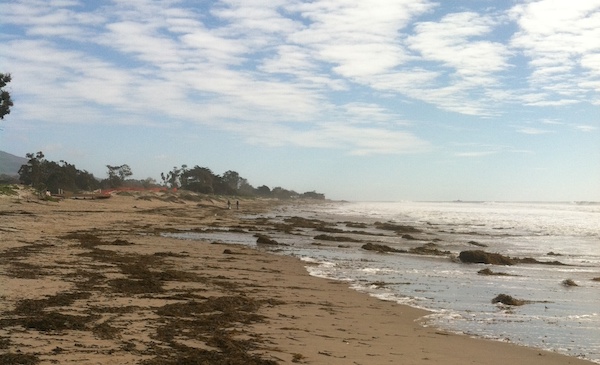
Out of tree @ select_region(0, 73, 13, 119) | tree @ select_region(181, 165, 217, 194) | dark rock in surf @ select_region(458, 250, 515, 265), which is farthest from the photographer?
tree @ select_region(181, 165, 217, 194)

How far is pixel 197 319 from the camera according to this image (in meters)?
8.39

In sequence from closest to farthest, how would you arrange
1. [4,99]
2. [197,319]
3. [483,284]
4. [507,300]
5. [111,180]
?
[197,319] < [507,300] < [483,284] < [4,99] < [111,180]

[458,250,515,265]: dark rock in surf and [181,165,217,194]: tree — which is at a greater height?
[181,165,217,194]: tree

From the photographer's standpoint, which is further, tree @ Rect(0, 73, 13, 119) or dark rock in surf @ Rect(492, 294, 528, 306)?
tree @ Rect(0, 73, 13, 119)

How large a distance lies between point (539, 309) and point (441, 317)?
101 inches

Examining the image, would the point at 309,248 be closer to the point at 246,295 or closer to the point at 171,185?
the point at 246,295

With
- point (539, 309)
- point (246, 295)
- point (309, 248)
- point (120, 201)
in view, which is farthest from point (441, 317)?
point (120, 201)

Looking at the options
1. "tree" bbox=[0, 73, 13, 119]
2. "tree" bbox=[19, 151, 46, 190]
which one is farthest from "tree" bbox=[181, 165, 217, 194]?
"tree" bbox=[0, 73, 13, 119]

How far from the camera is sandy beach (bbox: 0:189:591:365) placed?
655 cm

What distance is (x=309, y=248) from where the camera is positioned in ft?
77.3

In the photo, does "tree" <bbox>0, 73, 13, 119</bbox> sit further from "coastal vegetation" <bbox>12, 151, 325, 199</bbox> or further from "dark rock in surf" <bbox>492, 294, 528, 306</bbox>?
"dark rock in surf" <bbox>492, 294, 528, 306</bbox>

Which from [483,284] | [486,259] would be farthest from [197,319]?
[486,259]

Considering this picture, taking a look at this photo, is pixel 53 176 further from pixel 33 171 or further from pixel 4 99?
pixel 4 99

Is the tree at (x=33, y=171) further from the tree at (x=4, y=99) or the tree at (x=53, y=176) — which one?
the tree at (x=4, y=99)
